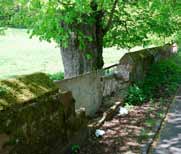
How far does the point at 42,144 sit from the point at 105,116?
3032mm

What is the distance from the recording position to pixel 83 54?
1084cm

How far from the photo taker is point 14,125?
4.86 m

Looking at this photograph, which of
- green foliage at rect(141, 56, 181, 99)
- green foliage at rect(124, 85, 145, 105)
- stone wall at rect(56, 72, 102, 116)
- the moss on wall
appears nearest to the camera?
the moss on wall

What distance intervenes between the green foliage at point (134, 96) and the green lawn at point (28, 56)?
872 centimetres

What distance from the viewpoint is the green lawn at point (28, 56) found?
24703 millimetres

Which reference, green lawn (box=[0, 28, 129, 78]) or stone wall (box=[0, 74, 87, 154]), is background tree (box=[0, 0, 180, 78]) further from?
green lawn (box=[0, 28, 129, 78])

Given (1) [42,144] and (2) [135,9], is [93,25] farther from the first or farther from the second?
(1) [42,144]

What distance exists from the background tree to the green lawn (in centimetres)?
608

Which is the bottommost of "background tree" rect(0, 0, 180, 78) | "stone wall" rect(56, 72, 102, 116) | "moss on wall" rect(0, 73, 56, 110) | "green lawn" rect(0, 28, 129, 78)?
"green lawn" rect(0, 28, 129, 78)

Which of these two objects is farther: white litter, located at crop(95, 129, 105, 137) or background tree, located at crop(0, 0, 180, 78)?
background tree, located at crop(0, 0, 180, 78)

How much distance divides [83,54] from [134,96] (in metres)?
1.80

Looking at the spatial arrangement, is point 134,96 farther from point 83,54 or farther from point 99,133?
point 99,133

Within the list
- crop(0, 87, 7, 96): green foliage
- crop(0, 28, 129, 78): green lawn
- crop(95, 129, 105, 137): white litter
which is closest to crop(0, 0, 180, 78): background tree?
crop(95, 129, 105, 137): white litter

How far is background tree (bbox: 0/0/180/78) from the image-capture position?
8430 millimetres
